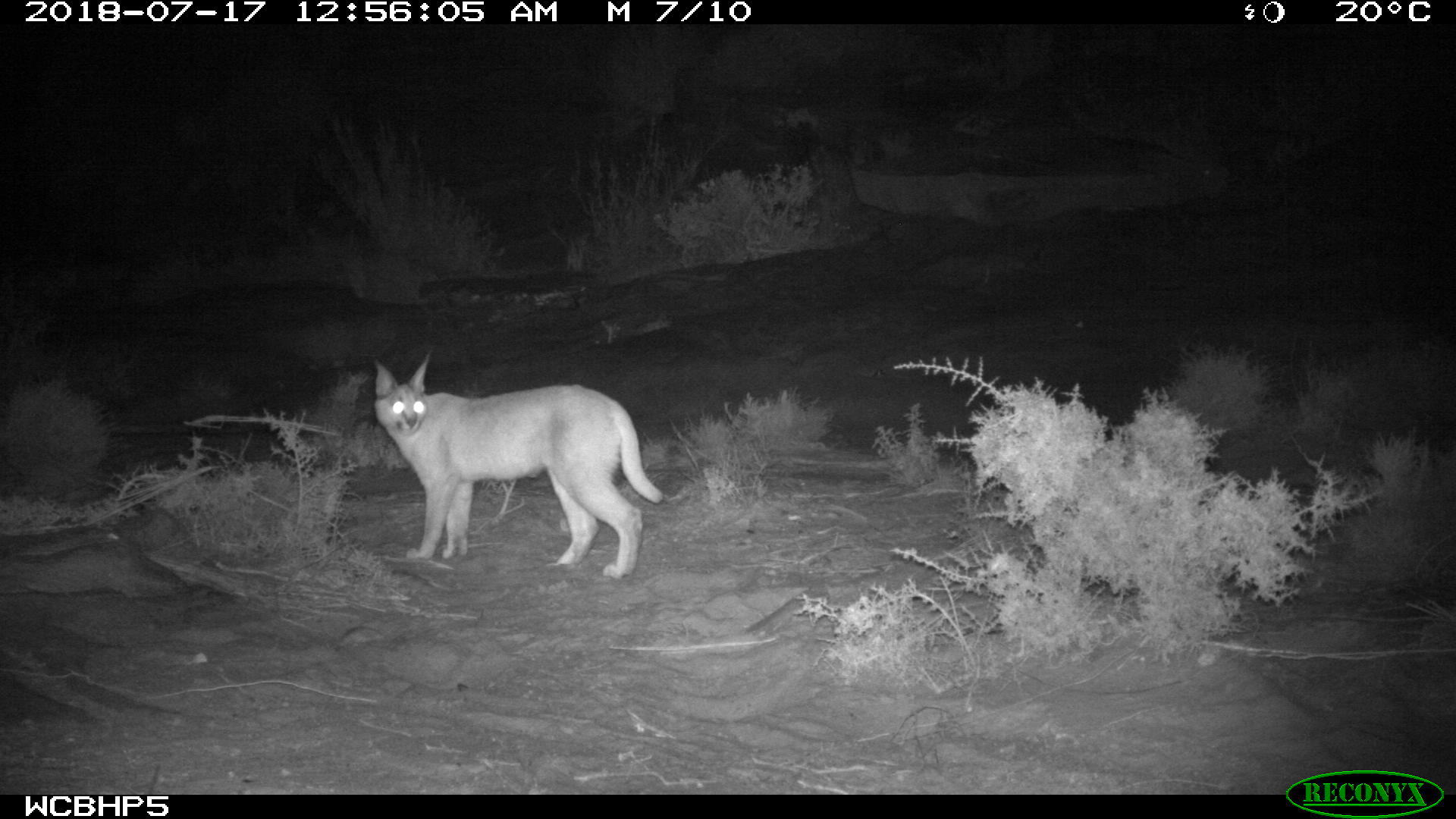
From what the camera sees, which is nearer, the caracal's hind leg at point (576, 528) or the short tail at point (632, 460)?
the short tail at point (632, 460)

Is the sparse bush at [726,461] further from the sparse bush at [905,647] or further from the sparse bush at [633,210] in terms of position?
the sparse bush at [633,210]

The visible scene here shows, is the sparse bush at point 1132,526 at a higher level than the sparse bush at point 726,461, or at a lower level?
lower

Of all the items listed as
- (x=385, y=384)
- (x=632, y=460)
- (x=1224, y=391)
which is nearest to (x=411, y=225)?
(x=385, y=384)

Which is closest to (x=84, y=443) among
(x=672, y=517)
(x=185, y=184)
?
(x=672, y=517)

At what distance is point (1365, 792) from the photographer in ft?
13.7

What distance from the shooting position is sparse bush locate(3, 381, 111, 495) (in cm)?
988

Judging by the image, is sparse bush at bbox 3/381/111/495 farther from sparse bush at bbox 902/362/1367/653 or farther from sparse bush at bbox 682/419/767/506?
sparse bush at bbox 902/362/1367/653

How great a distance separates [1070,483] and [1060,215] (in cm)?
1020

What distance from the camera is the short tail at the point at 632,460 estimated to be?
24.0 ft

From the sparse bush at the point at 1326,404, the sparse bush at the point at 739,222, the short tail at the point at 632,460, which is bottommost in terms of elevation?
the short tail at the point at 632,460

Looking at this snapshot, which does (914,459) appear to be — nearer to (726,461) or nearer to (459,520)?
(726,461)

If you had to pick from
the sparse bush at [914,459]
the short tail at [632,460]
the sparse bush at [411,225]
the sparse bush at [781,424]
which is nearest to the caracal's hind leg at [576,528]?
the short tail at [632,460]

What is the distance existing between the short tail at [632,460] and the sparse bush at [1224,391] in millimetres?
4746

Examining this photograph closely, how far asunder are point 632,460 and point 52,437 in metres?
5.88
